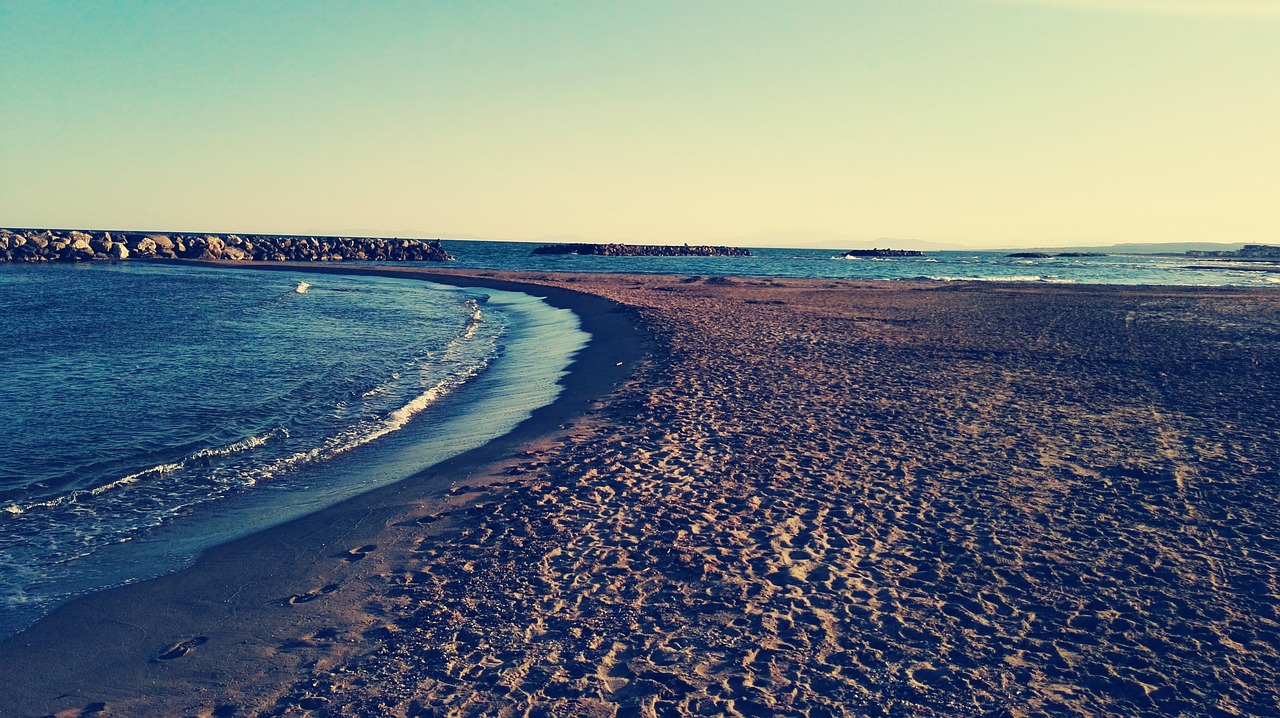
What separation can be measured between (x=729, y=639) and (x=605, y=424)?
6391mm

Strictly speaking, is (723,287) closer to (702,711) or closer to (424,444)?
(424,444)

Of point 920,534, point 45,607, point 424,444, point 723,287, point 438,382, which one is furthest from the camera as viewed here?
point 723,287

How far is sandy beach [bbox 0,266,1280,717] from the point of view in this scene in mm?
4750

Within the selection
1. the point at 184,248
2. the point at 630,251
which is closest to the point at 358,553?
the point at 184,248

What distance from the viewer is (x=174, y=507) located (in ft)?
28.0

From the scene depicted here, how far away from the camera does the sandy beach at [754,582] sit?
15.6 feet

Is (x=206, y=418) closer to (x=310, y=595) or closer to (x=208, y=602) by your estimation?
(x=208, y=602)

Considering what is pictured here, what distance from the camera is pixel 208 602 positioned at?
242 inches

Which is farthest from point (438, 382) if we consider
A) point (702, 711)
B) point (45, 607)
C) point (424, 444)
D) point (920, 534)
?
point (702, 711)

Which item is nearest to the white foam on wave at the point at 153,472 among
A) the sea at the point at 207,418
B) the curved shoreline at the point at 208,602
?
the sea at the point at 207,418

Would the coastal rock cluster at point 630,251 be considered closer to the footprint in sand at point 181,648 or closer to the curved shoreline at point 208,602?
the curved shoreline at point 208,602

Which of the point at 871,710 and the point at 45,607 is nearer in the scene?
the point at 871,710

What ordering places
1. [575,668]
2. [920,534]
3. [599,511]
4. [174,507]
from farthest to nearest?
[174,507] → [599,511] → [920,534] → [575,668]

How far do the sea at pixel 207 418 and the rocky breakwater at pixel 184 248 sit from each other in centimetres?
5889
